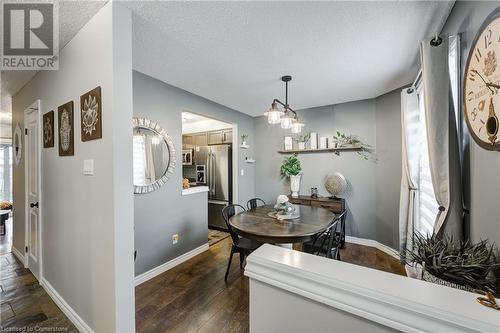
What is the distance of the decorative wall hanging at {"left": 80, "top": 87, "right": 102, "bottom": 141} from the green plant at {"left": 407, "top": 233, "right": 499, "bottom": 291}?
6.81 ft

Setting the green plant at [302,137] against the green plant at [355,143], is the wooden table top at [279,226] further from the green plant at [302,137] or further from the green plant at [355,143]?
the green plant at [302,137]

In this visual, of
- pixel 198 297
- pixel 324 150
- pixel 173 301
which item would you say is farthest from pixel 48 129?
pixel 324 150

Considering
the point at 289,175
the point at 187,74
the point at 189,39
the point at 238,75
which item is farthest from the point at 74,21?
the point at 289,175

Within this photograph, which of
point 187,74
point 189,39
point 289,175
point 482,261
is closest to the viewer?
point 482,261

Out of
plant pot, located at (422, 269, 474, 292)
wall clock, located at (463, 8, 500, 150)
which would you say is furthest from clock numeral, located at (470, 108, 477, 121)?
plant pot, located at (422, 269, 474, 292)

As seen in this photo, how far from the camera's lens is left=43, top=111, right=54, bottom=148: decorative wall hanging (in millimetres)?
2059

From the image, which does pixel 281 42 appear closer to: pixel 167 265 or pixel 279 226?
pixel 279 226

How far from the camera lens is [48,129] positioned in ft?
6.95

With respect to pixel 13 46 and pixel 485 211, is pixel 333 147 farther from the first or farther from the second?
pixel 13 46

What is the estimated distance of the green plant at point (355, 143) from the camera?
11.5 feet

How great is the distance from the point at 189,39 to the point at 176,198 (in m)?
1.96

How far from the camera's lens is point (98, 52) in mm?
1476

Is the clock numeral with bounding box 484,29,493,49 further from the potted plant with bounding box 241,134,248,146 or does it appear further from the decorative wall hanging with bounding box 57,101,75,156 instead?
the potted plant with bounding box 241,134,248,146

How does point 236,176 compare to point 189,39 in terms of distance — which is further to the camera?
point 236,176
